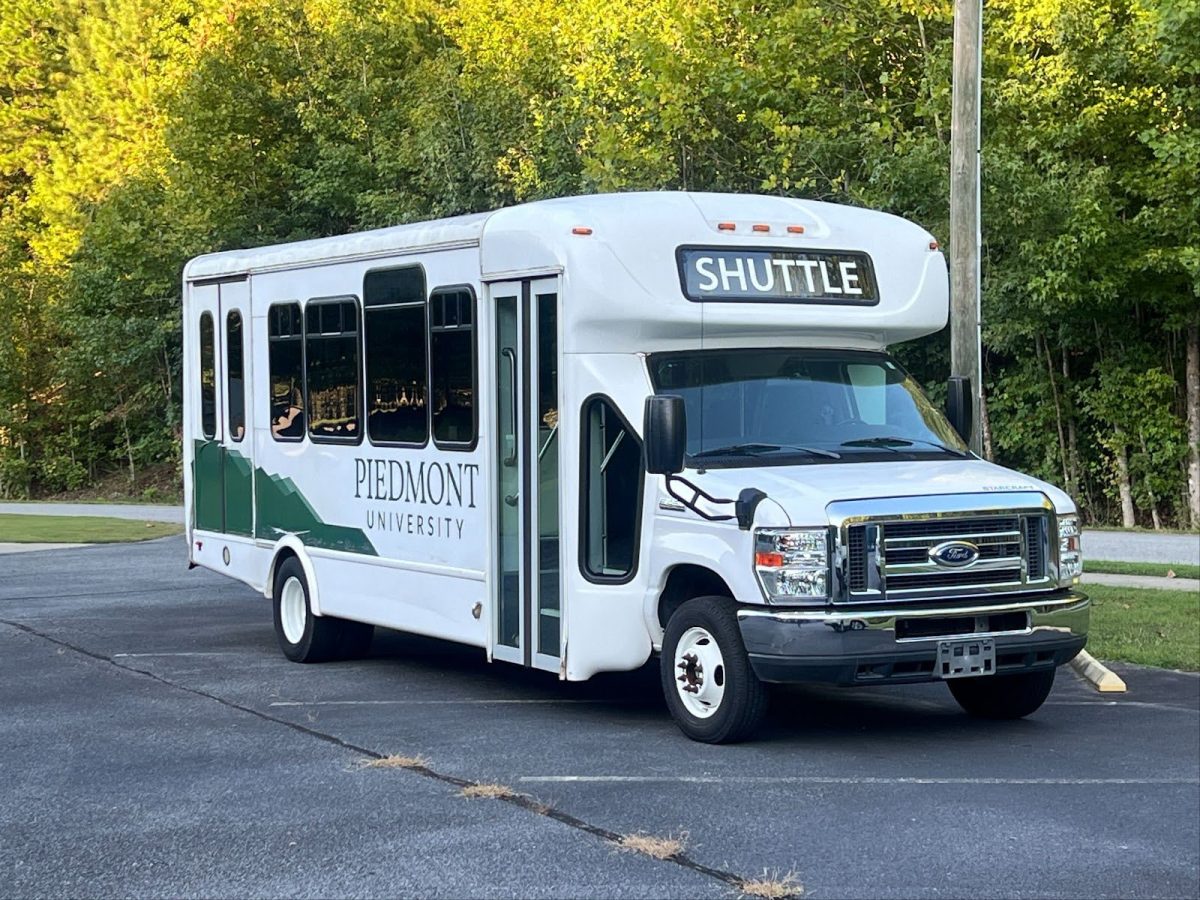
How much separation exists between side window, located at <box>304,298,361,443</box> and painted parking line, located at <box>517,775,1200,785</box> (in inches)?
171

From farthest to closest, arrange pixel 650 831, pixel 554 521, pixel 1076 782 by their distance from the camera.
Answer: pixel 554 521, pixel 1076 782, pixel 650 831

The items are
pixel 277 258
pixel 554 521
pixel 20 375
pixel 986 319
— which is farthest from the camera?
pixel 20 375

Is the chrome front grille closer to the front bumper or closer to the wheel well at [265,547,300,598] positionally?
the front bumper

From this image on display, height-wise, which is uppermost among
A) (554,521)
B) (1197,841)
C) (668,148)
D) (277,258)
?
(668,148)

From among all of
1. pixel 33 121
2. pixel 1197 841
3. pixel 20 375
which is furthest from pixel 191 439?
pixel 33 121

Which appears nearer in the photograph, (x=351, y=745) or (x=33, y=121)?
(x=351, y=745)

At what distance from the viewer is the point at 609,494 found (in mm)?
9664

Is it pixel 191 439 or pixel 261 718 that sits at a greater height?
pixel 191 439

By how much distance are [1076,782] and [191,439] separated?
8.46m

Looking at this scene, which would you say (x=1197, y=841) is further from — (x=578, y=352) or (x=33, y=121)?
(x=33, y=121)

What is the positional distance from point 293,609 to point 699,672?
460 centimetres

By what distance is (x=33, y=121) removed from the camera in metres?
48.9

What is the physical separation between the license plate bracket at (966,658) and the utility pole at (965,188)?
14.9 ft

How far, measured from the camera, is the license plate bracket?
8.73m
